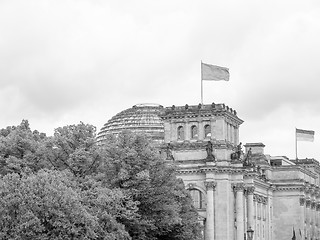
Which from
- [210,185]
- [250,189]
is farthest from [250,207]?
[210,185]

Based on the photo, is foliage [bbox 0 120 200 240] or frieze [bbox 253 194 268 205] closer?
foliage [bbox 0 120 200 240]

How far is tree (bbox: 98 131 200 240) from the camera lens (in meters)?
101

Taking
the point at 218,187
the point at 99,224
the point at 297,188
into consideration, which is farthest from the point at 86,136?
the point at 297,188

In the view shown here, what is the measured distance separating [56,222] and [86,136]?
982 inches

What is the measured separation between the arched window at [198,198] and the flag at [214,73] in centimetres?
1811

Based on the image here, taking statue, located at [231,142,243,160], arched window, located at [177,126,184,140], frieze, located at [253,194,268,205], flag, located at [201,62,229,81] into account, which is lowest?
frieze, located at [253,194,268,205]

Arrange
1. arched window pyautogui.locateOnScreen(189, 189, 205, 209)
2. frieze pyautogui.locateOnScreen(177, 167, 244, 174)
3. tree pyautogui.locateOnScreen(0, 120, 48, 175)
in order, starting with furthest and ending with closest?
arched window pyautogui.locateOnScreen(189, 189, 205, 209), frieze pyautogui.locateOnScreen(177, 167, 244, 174), tree pyautogui.locateOnScreen(0, 120, 48, 175)

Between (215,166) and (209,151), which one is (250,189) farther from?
(209,151)

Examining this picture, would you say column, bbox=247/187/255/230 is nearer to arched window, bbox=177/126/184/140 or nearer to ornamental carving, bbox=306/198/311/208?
arched window, bbox=177/126/184/140

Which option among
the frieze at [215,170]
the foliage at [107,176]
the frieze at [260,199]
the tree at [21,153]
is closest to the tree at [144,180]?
the foliage at [107,176]

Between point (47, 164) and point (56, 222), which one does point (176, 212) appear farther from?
point (56, 222)

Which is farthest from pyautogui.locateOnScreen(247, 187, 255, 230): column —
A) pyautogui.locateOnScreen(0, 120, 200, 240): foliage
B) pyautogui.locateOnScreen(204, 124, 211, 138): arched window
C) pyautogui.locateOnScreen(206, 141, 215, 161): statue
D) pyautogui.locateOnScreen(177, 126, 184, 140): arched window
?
pyautogui.locateOnScreen(0, 120, 200, 240): foliage

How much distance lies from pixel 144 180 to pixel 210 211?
40.6 meters

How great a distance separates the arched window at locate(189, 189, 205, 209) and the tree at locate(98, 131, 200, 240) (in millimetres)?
32742
